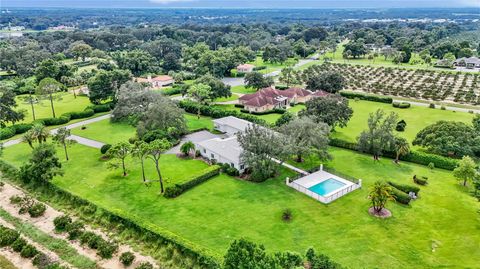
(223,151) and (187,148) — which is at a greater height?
(223,151)

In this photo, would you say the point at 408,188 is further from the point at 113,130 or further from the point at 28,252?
the point at 113,130

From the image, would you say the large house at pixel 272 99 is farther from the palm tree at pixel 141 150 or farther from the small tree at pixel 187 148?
the palm tree at pixel 141 150

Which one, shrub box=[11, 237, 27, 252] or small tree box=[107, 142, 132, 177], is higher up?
small tree box=[107, 142, 132, 177]

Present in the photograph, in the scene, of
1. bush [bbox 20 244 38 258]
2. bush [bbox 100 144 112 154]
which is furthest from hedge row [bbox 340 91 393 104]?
bush [bbox 20 244 38 258]

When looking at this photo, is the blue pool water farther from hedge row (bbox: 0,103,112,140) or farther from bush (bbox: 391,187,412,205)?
hedge row (bbox: 0,103,112,140)

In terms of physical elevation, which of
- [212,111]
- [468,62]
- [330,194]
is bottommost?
[212,111]

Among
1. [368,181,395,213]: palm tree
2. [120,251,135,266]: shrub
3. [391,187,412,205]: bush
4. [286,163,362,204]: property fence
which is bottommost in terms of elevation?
[120,251,135,266]: shrub

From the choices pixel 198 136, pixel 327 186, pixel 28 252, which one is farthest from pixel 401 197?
pixel 28 252

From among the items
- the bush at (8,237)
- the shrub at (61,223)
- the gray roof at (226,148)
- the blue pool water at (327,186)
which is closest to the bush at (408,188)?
the blue pool water at (327,186)
